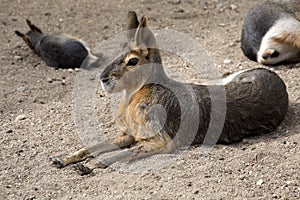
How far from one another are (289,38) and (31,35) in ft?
8.93

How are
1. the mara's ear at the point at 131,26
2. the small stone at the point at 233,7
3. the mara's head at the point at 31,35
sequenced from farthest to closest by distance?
the small stone at the point at 233,7, the mara's head at the point at 31,35, the mara's ear at the point at 131,26

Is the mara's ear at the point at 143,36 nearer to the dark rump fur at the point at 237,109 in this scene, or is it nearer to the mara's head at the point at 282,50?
the dark rump fur at the point at 237,109

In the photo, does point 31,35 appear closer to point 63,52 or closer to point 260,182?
point 63,52

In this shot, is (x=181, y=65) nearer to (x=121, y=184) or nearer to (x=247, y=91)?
(x=247, y=91)

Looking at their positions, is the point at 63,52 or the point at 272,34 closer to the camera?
the point at 272,34

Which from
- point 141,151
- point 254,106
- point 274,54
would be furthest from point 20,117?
point 274,54

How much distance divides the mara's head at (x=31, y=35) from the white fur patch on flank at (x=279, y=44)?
7.68ft

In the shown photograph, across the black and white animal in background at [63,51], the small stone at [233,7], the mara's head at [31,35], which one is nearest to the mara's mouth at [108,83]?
the black and white animal in background at [63,51]

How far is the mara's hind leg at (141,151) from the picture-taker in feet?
15.7

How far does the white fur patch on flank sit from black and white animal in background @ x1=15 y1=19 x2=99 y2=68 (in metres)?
1.65

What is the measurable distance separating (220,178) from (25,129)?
176cm

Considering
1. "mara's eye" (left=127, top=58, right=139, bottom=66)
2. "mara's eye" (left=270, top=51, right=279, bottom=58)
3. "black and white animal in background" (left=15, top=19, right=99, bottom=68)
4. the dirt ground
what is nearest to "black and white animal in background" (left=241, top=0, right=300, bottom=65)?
"mara's eye" (left=270, top=51, right=279, bottom=58)

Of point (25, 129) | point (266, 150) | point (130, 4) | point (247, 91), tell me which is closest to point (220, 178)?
point (266, 150)

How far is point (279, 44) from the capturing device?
6.57 meters
